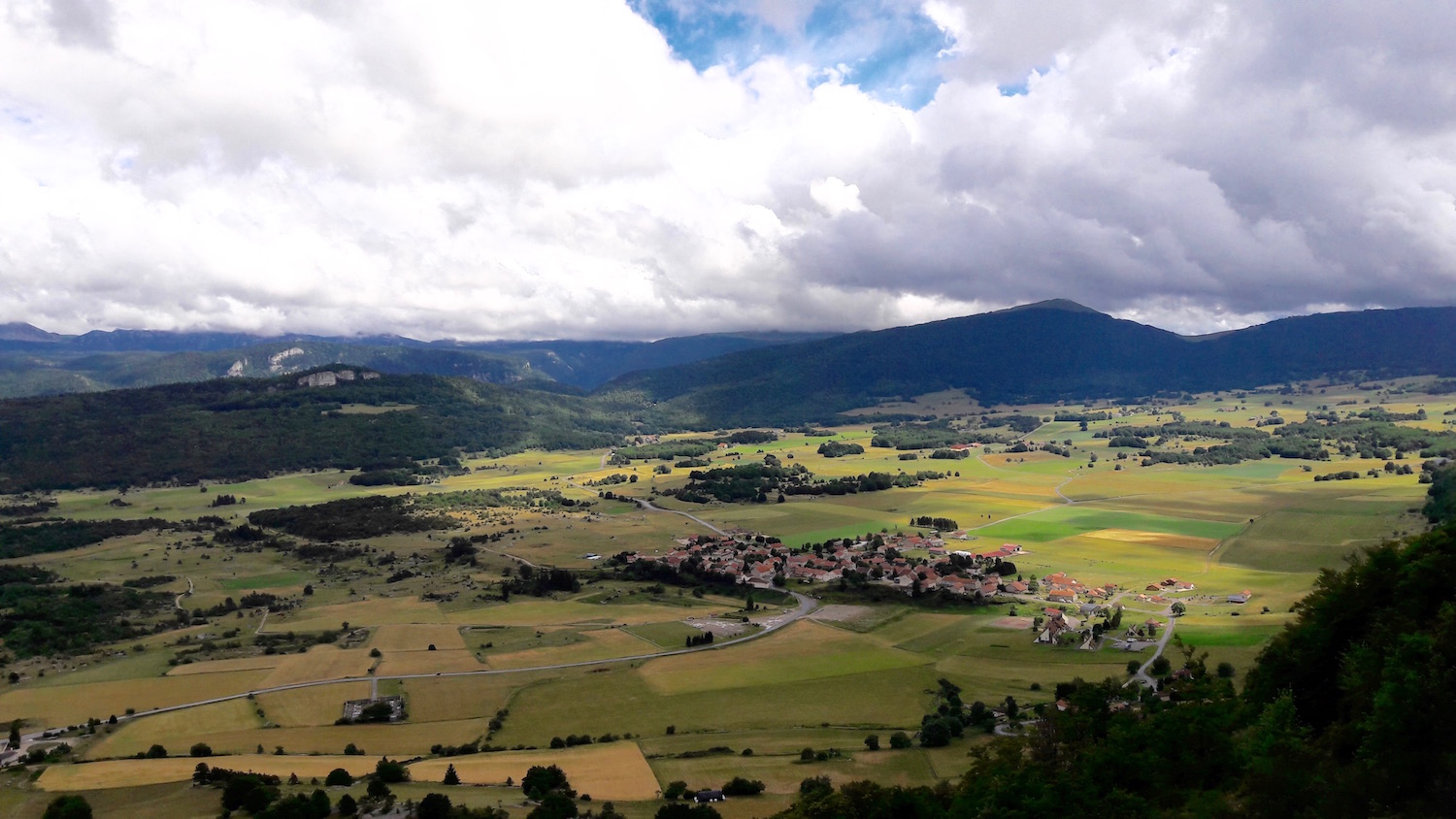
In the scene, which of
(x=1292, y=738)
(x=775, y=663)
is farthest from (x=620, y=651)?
(x=1292, y=738)

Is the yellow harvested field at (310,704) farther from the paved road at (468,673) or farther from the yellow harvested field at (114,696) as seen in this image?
the yellow harvested field at (114,696)

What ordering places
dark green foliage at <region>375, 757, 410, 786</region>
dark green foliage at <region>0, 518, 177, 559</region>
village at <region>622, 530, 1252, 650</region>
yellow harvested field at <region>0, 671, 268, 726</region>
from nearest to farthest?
dark green foliage at <region>375, 757, 410, 786</region>, yellow harvested field at <region>0, 671, 268, 726</region>, village at <region>622, 530, 1252, 650</region>, dark green foliage at <region>0, 518, 177, 559</region>

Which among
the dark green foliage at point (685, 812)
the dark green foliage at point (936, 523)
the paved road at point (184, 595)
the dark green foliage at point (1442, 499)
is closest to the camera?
the dark green foliage at point (685, 812)

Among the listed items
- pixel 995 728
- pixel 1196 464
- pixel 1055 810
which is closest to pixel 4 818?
pixel 1055 810

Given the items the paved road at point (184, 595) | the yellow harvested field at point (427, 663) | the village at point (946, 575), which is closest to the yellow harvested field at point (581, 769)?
the yellow harvested field at point (427, 663)

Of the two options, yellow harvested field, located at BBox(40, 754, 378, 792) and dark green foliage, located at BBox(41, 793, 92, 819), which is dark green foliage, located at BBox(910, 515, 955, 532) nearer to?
yellow harvested field, located at BBox(40, 754, 378, 792)

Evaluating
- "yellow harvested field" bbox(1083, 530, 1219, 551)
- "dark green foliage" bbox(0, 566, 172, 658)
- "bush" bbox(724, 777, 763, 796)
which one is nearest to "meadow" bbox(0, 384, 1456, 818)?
"yellow harvested field" bbox(1083, 530, 1219, 551)

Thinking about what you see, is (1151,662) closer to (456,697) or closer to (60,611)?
(456,697)
